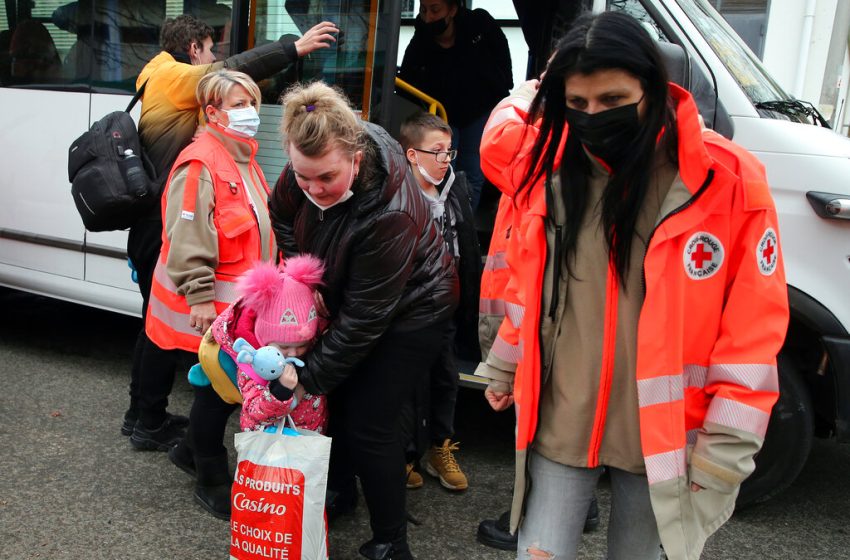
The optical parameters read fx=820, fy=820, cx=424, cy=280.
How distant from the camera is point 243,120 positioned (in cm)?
328

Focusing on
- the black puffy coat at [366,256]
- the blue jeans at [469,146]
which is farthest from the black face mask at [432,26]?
the black puffy coat at [366,256]

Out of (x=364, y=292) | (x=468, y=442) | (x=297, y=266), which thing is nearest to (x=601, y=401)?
(x=364, y=292)

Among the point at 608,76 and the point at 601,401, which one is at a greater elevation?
the point at 608,76

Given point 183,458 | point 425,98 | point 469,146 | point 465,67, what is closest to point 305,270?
point 183,458

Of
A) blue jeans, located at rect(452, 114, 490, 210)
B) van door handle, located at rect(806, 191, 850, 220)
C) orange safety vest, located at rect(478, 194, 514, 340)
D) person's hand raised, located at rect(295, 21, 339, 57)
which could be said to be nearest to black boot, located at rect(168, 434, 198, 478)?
orange safety vest, located at rect(478, 194, 514, 340)

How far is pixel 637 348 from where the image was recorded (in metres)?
1.78

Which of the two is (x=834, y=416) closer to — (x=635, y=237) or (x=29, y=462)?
(x=635, y=237)

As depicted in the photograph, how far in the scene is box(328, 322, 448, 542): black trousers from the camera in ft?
8.66

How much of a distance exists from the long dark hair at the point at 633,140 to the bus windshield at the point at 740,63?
1.82m

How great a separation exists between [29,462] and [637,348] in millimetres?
2986

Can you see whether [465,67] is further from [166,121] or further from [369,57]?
[166,121]

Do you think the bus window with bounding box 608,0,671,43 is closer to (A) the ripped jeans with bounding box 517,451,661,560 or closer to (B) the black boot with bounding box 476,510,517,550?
(B) the black boot with bounding box 476,510,517,550

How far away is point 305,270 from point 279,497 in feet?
2.24

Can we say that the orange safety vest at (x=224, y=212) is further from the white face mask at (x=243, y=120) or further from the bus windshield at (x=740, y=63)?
the bus windshield at (x=740, y=63)
